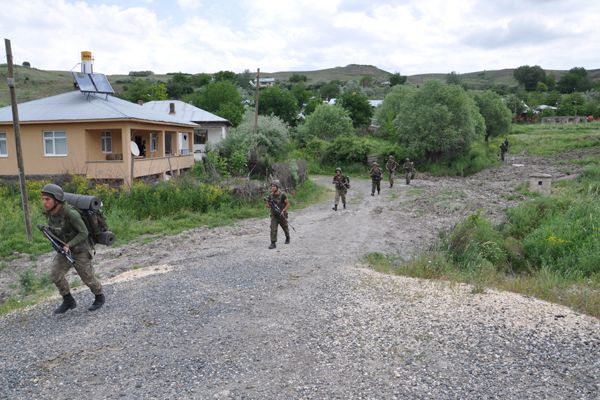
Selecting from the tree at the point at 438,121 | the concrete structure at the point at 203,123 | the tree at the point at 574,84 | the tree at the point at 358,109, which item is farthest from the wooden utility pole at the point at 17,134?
the tree at the point at 574,84


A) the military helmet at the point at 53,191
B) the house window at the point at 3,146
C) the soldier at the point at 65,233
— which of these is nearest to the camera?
the military helmet at the point at 53,191

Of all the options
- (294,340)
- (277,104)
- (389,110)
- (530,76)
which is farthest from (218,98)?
(530,76)

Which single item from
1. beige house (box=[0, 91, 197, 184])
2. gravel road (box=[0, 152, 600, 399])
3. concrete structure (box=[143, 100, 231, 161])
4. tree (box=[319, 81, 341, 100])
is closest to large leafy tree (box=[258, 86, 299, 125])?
concrete structure (box=[143, 100, 231, 161])

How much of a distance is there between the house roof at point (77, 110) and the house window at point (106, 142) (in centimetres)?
151

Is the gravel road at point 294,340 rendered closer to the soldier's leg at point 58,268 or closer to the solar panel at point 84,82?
the soldier's leg at point 58,268

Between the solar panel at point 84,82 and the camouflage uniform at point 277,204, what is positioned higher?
the solar panel at point 84,82

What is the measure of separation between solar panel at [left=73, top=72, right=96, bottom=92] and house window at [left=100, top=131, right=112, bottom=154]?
2.27 meters

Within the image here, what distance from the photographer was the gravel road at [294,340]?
16.5 ft

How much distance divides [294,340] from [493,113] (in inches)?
1733

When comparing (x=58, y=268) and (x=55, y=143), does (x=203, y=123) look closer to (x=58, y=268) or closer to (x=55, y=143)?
(x=55, y=143)

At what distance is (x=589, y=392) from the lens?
4.91m

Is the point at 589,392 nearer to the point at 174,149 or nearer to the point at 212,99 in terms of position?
the point at 174,149

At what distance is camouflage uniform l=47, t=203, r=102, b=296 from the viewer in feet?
22.5

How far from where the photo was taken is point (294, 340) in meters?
6.08
